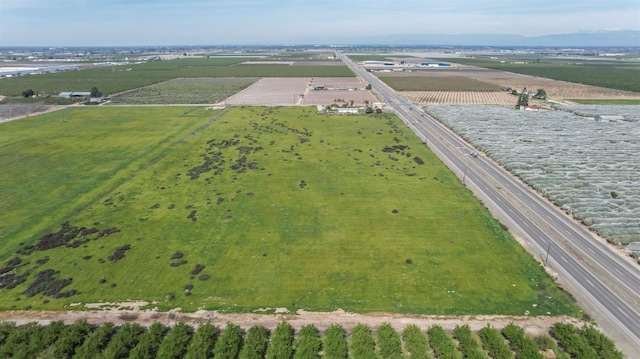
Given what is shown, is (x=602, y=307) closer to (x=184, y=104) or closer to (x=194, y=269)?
(x=194, y=269)

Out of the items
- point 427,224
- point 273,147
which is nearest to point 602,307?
point 427,224

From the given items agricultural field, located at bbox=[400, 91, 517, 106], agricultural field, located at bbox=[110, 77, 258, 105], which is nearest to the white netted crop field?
agricultural field, located at bbox=[400, 91, 517, 106]

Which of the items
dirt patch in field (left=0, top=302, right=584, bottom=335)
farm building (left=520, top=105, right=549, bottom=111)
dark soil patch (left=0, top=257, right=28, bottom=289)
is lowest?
dirt patch in field (left=0, top=302, right=584, bottom=335)

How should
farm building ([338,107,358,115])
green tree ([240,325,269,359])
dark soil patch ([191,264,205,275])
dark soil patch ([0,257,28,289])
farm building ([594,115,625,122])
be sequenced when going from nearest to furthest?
green tree ([240,325,269,359])
dark soil patch ([0,257,28,289])
dark soil patch ([191,264,205,275])
farm building ([594,115,625,122])
farm building ([338,107,358,115])

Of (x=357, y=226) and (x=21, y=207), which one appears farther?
(x=21, y=207)

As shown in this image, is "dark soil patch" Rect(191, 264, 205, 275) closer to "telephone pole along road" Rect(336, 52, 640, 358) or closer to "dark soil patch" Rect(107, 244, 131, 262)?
"dark soil patch" Rect(107, 244, 131, 262)

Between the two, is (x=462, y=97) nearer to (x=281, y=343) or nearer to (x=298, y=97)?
(x=298, y=97)
